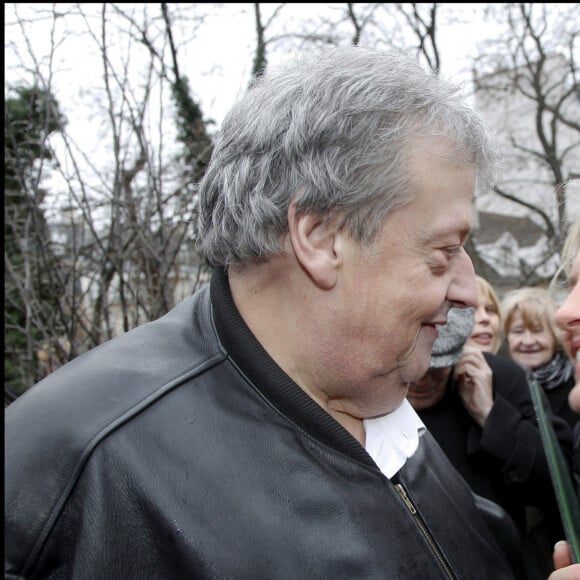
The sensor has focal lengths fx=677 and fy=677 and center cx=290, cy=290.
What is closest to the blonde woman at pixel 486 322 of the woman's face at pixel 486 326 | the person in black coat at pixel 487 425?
the woman's face at pixel 486 326

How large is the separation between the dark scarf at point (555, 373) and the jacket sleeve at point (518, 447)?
0.87 m

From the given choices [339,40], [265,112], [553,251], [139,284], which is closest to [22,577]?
[265,112]

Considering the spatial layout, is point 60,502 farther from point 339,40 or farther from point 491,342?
point 339,40

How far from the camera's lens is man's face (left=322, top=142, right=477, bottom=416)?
3.97 ft

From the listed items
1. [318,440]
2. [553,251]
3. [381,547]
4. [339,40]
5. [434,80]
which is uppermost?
[339,40]

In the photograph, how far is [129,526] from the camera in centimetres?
100

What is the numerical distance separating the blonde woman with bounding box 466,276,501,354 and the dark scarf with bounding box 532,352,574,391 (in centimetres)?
28

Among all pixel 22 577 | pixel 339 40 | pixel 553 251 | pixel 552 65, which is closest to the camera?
pixel 22 577

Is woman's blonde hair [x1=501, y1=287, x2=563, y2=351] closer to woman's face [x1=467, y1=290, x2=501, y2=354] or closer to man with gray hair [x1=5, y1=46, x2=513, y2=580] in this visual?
A: woman's face [x1=467, y1=290, x2=501, y2=354]

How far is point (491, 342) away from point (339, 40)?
9.10 m

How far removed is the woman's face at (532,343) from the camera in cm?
388

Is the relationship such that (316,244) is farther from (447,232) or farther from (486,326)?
(486,326)

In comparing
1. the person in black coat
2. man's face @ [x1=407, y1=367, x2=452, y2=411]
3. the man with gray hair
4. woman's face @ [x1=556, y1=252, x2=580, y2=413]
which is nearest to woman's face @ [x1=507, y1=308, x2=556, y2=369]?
the person in black coat

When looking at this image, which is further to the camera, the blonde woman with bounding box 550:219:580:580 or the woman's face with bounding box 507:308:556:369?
the woman's face with bounding box 507:308:556:369
